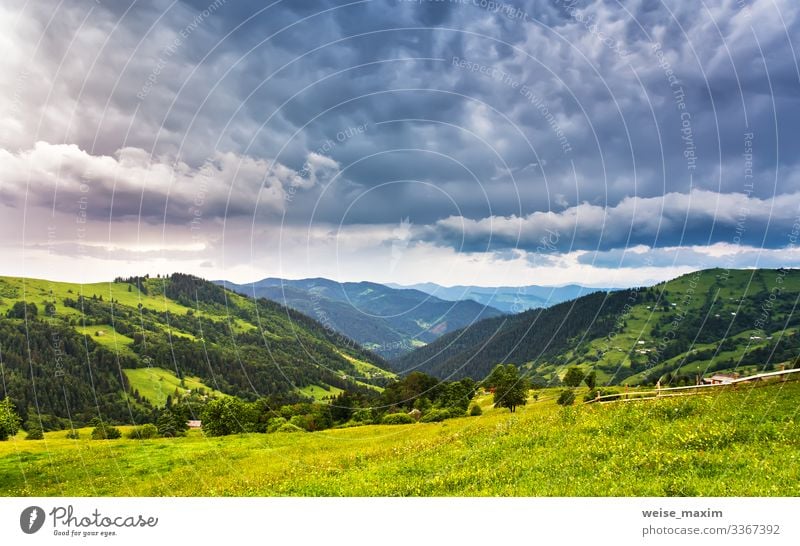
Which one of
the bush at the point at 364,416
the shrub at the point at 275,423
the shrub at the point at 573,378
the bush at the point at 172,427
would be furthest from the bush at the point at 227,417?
the shrub at the point at 573,378

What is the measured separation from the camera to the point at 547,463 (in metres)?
16.6

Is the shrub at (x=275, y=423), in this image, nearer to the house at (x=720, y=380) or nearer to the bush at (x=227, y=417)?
the bush at (x=227, y=417)

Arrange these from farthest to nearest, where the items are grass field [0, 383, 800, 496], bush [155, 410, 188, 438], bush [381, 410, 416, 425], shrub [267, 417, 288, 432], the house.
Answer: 1. bush [155, 410, 188, 438]
2. bush [381, 410, 416, 425]
3. shrub [267, 417, 288, 432]
4. the house
5. grass field [0, 383, 800, 496]

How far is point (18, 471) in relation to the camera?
2419 cm

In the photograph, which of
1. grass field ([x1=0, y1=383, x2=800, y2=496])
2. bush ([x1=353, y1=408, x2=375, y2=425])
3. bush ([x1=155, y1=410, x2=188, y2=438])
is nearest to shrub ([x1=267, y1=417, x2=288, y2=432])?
bush ([x1=353, y1=408, x2=375, y2=425])

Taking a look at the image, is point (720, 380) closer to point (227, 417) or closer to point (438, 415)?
point (438, 415)

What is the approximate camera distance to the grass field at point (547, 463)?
48.7 ft

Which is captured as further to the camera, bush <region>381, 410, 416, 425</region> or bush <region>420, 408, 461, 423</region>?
bush <region>420, 408, 461, 423</region>

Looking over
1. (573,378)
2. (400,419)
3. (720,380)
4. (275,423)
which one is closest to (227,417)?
(275,423)

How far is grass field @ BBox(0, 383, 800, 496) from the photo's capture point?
1484 centimetres

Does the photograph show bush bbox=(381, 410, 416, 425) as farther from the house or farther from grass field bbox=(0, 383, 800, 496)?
the house

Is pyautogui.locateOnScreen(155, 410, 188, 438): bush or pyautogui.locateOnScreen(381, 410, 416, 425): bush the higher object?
pyautogui.locateOnScreen(381, 410, 416, 425): bush
